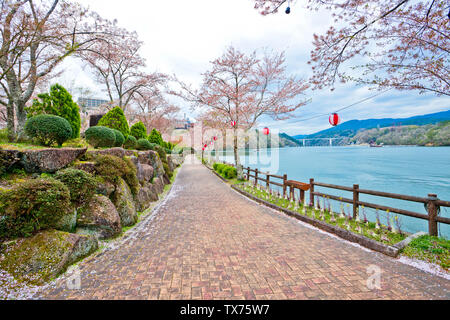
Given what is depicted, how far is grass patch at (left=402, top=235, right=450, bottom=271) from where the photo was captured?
2.98m

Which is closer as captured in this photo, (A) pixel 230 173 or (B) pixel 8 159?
(B) pixel 8 159

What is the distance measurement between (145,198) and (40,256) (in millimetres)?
4340

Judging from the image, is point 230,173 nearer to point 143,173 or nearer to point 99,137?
point 143,173

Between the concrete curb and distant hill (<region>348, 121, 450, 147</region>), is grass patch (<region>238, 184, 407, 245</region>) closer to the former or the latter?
the concrete curb

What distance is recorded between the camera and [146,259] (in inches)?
131

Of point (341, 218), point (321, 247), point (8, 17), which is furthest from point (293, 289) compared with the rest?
point (8, 17)

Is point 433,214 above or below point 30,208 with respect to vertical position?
below

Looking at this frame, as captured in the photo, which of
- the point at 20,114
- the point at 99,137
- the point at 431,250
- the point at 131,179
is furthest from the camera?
the point at 20,114

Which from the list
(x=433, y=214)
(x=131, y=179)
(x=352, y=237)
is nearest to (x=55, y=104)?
(x=131, y=179)

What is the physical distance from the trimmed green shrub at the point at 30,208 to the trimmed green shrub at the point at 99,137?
12.8ft

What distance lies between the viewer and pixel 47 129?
495cm

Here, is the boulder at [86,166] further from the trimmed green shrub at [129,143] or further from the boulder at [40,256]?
the trimmed green shrub at [129,143]

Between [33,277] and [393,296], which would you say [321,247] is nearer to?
[393,296]
